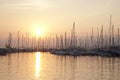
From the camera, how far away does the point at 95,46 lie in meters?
122

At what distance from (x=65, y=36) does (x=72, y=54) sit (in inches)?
783

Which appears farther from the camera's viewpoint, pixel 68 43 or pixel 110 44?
pixel 68 43

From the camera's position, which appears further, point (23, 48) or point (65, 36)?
point (23, 48)

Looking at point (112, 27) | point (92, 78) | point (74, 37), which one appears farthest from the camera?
point (74, 37)

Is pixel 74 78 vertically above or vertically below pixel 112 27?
below

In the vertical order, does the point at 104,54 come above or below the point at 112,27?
below

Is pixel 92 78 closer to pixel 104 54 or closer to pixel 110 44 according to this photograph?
pixel 104 54

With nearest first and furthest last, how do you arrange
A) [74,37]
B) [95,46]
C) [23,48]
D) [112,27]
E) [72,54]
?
1. [112,27]
2. [72,54]
3. [74,37]
4. [95,46]
5. [23,48]

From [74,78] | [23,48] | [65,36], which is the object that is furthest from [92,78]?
[23,48]

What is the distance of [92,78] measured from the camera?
38969 millimetres

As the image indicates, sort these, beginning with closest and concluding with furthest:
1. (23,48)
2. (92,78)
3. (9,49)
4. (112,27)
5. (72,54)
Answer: (92,78)
(112,27)
(72,54)
(9,49)
(23,48)

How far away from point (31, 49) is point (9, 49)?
19761mm

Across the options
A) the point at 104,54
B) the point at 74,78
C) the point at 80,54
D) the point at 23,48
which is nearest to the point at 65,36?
the point at 80,54

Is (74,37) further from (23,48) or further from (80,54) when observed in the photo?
(23,48)
